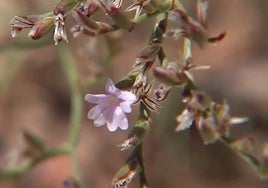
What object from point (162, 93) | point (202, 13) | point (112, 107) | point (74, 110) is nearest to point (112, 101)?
point (112, 107)

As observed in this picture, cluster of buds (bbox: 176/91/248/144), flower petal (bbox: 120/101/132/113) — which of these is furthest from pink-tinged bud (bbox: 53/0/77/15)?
cluster of buds (bbox: 176/91/248/144)

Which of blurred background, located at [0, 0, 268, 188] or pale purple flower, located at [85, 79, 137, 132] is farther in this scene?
blurred background, located at [0, 0, 268, 188]

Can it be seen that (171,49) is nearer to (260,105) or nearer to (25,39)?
(260,105)

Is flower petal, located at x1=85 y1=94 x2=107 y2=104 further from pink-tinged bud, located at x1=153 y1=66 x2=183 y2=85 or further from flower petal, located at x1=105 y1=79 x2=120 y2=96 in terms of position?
pink-tinged bud, located at x1=153 y1=66 x2=183 y2=85

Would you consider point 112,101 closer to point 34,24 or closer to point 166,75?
point 166,75

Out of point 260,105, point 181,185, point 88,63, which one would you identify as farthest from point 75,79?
point 260,105

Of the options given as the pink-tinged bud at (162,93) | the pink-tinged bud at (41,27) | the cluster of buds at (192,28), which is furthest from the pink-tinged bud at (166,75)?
the pink-tinged bud at (41,27)

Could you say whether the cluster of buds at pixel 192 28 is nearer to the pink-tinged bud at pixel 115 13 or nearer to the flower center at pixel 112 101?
the pink-tinged bud at pixel 115 13
